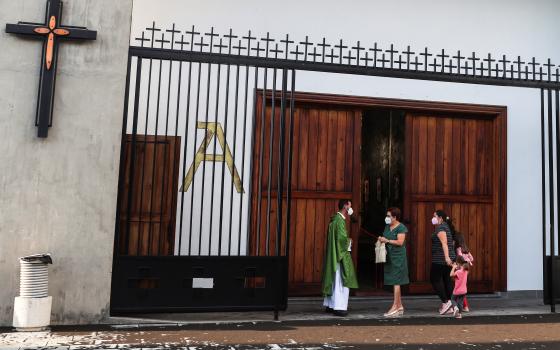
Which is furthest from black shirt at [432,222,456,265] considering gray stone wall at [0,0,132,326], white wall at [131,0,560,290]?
gray stone wall at [0,0,132,326]

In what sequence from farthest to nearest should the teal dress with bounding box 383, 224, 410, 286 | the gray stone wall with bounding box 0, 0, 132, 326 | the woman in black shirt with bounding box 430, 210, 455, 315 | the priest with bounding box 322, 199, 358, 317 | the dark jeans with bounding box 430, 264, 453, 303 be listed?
the dark jeans with bounding box 430, 264, 453, 303
the woman in black shirt with bounding box 430, 210, 455, 315
the teal dress with bounding box 383, 224, 410, 286
the priest with bounding box 322, 199, 358, 317
the gray stone wall with bounding box 0, 0, 132, 326

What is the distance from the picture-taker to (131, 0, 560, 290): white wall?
838 centimetres

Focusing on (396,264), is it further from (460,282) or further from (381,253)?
(460,282)

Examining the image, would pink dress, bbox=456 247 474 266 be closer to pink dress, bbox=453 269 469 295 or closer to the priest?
pink dress, bbox=453 269 469 295

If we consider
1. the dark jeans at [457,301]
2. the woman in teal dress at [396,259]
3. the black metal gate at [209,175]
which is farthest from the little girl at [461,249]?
the black metal gate at [209,175]

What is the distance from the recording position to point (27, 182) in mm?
5828

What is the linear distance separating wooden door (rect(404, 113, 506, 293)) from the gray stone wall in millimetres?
5365

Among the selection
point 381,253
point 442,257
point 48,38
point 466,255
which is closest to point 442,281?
point 442,257

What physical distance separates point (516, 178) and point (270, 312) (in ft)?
17.3

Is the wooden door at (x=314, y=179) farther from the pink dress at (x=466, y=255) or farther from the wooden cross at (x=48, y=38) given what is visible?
the wooden cross at (x=48, y=38)

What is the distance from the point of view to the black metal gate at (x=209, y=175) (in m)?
6.05

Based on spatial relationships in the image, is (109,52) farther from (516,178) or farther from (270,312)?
(516,178)

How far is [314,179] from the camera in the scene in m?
8.52

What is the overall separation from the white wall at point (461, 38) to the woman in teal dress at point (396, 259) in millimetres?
2609
